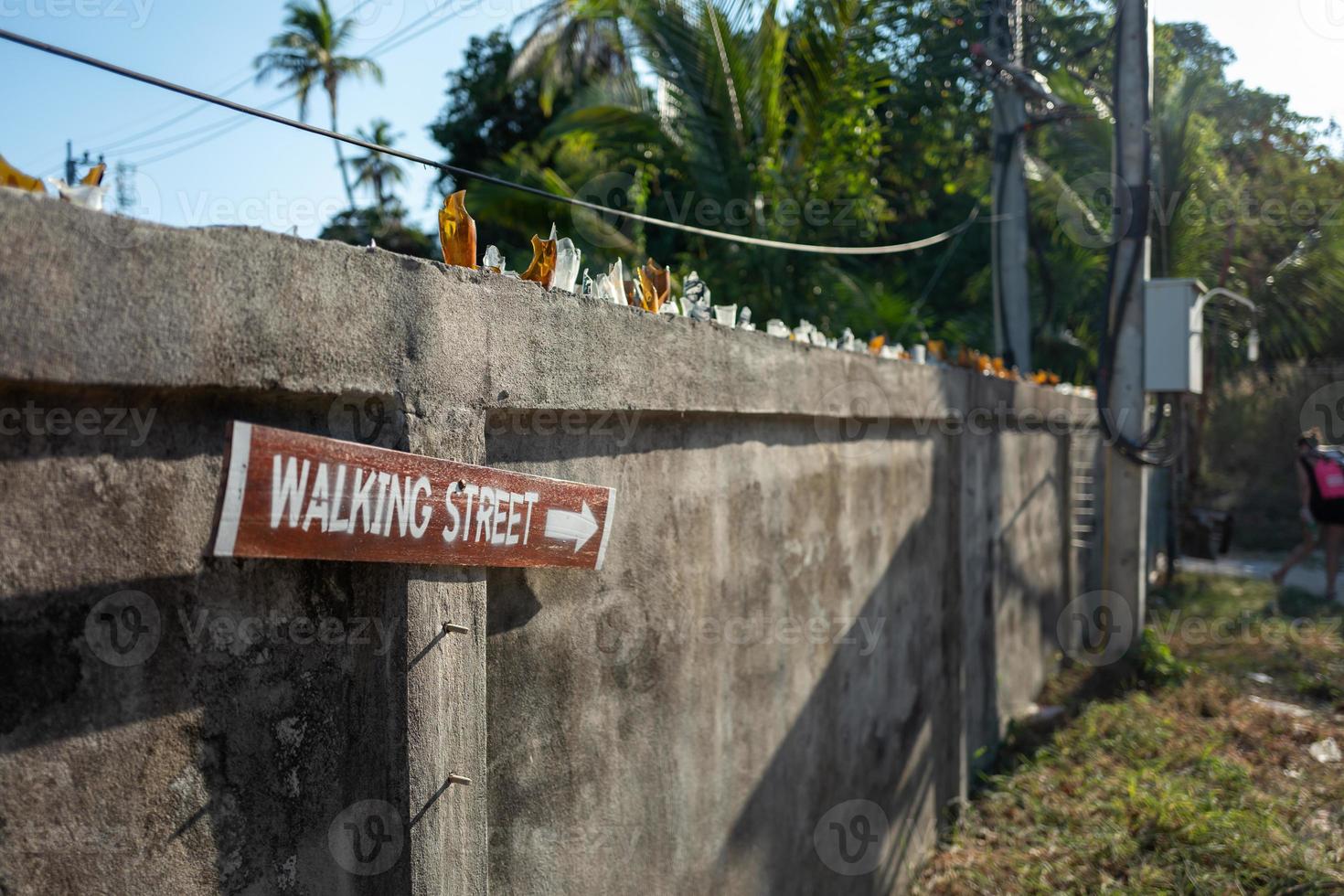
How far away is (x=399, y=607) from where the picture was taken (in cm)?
185

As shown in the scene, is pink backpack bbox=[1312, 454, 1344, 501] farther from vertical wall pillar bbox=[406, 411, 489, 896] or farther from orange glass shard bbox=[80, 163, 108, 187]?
orange glass shard bbox=[80, 163, 108, 187]

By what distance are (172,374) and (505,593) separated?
86cm

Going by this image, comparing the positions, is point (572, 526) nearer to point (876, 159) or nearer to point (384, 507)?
point (384, 507)

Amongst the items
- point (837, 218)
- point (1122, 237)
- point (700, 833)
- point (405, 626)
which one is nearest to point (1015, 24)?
point (837, 218)

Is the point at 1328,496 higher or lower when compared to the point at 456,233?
lower

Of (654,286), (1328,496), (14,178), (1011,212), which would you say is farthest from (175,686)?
(1328,496)

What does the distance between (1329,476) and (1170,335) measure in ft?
12.4

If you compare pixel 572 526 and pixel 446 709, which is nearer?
pixel 446 709

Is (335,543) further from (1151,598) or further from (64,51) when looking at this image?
(1151,598)

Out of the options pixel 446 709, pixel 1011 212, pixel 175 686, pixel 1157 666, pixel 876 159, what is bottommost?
pixel 1157 666

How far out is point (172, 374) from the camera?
4.99 feet

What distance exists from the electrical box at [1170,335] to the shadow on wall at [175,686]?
5.96 metres

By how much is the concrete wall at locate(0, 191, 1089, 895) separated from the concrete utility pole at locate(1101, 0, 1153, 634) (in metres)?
3.80

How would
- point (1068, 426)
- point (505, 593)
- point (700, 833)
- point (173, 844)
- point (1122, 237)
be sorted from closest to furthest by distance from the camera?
1. point (173, 844)
2. point (505, 593)
3. point (700, 833)
4. point (1122, 237)
5. point (1068, 426)
